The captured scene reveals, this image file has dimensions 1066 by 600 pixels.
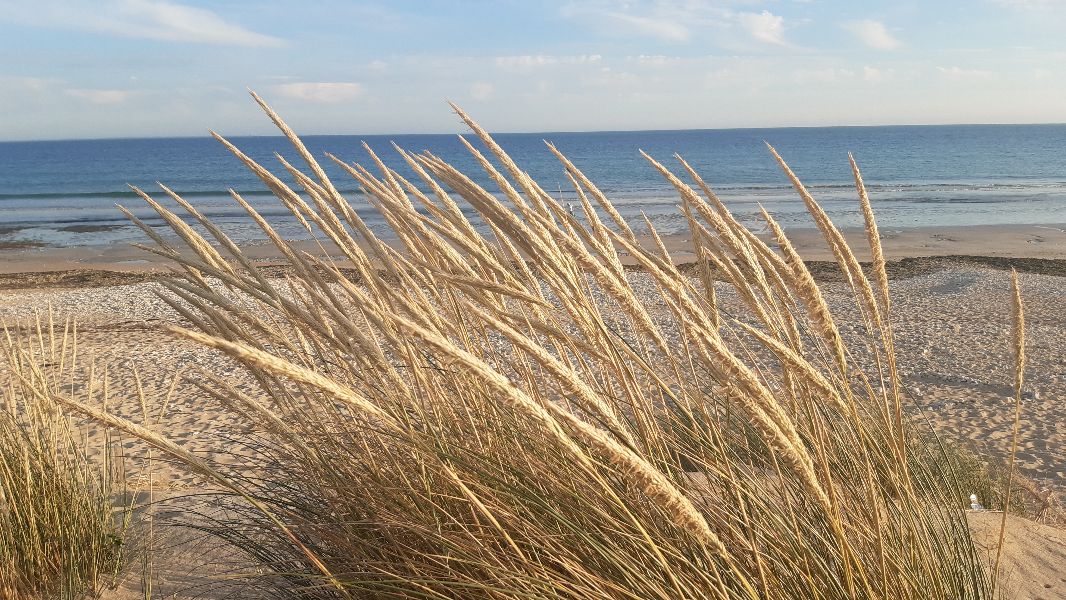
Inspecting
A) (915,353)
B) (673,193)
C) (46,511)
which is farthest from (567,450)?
(673,193)

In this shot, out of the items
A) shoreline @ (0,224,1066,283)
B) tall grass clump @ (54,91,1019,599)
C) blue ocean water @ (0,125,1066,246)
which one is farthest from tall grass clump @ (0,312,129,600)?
shoreline @ (0,224,1066,283)

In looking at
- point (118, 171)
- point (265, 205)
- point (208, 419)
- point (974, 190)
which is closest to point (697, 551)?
point (208, 419)

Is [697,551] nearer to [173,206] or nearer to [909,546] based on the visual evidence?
[909,546]

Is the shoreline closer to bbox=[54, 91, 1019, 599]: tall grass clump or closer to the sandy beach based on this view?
the sandy beach

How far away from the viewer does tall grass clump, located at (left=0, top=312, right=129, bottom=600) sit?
261cm

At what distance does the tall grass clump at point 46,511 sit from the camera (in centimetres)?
261

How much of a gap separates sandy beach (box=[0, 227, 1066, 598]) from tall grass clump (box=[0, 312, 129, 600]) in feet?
0.58

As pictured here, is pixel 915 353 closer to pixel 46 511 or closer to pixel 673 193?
pixel 46 511

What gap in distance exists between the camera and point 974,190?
126 feet

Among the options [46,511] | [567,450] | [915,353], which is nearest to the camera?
[567,450]

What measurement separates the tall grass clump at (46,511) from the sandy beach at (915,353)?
0.58 ft

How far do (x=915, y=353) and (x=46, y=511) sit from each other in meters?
8.76

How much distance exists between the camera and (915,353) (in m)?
8.95

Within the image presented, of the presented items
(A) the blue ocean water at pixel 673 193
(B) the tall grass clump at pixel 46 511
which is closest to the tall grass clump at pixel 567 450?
(B) the tall grass clump at pixel 46 511
